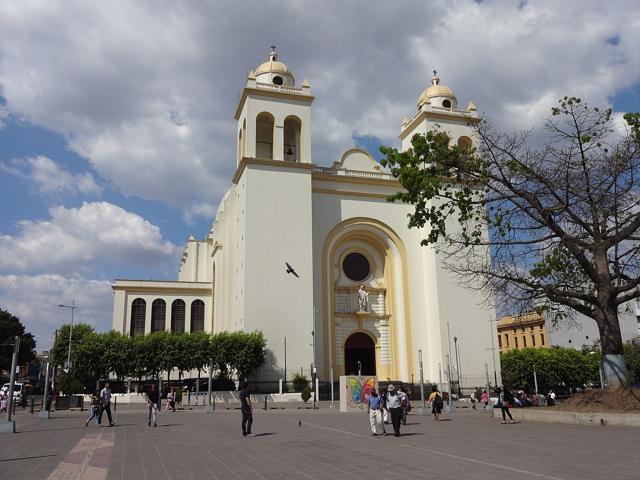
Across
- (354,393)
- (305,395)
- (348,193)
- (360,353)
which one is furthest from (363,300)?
(354,393)

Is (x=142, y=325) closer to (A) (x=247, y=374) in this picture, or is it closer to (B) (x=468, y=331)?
(A) (x=247, y=374)

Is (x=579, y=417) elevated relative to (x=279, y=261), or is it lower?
lower

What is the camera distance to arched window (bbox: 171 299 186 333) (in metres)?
50.0

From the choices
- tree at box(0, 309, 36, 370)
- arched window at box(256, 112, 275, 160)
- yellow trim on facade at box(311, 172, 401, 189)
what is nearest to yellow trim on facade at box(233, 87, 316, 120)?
arched window at box(256, 112, 275, 160)

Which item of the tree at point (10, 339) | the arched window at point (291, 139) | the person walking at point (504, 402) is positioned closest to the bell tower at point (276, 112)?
the arched window at point (291, 139)

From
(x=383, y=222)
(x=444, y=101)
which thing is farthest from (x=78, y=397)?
(x=444, y=101)

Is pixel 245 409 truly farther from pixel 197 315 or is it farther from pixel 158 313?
pixel 197 315

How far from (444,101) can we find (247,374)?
2527cm

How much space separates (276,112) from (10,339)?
42.5 m

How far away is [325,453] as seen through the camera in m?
11.0

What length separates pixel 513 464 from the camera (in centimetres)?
931

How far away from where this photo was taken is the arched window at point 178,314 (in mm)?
50031

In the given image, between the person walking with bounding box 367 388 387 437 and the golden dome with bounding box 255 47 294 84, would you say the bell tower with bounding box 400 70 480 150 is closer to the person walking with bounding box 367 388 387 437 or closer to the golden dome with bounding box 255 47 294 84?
the golden dome with bounding box 255 47 294 84

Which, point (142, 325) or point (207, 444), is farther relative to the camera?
point (142, 325)
